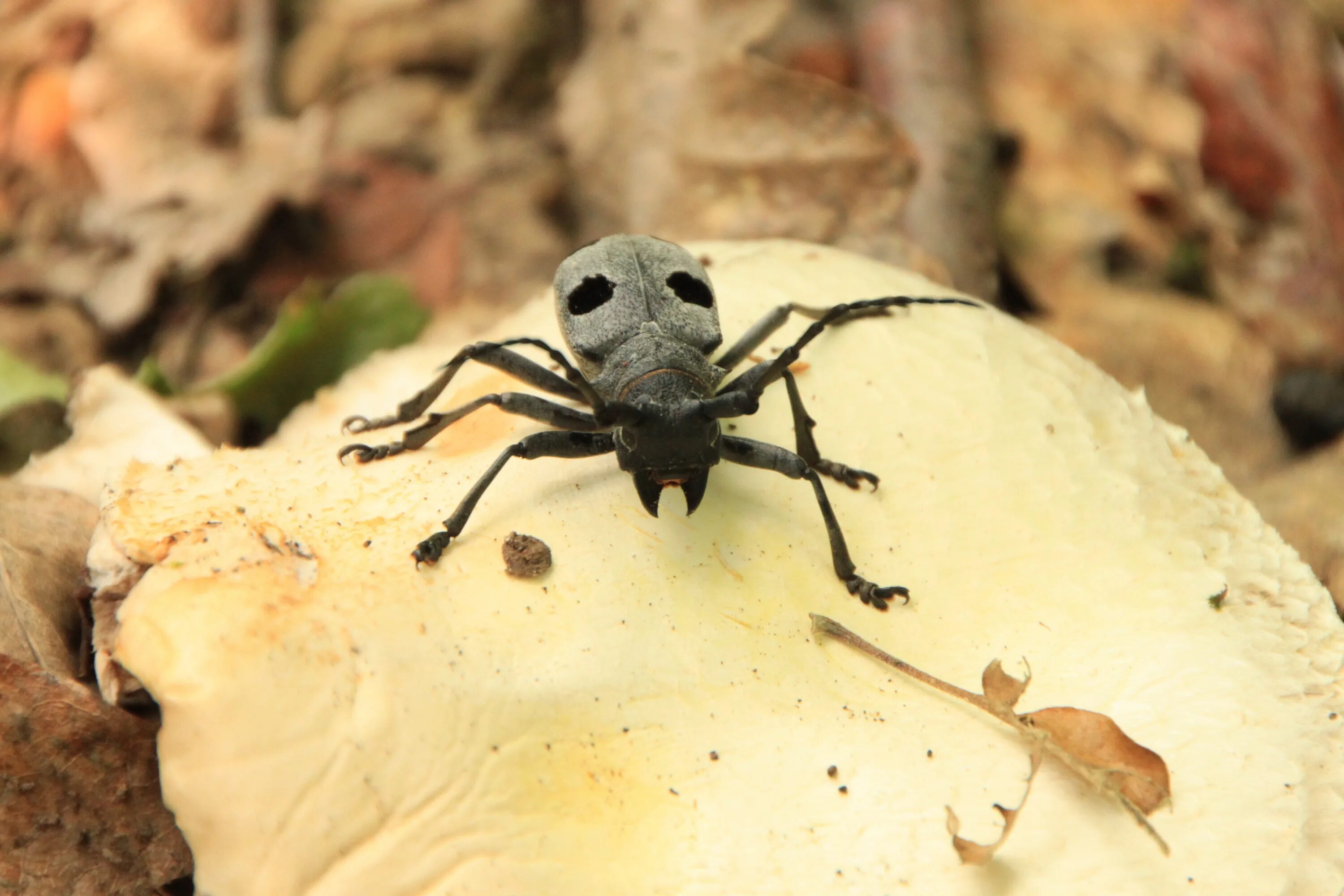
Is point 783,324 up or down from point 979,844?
up

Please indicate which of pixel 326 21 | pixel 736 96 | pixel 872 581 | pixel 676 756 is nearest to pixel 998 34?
pixel 736 96

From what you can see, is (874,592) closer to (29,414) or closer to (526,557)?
(526,557)

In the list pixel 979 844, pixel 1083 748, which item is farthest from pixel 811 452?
pixel 979 844

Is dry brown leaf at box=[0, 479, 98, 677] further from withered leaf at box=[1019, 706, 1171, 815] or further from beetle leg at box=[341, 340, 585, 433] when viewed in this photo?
withered leaf at box=[1019, 706, 1171, 815]

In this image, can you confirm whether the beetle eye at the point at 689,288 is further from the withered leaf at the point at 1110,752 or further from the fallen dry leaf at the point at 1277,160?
the fallen dry leaf at the point at 1277,160

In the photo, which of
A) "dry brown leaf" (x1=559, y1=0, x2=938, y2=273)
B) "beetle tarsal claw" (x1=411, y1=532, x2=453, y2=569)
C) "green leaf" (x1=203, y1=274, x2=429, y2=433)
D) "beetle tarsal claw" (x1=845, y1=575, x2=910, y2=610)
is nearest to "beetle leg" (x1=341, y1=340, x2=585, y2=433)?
"beetle tarsal claw" (x1=411, y1=532, x2=453, y2=569)

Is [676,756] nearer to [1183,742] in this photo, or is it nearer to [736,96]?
[1183,742]
